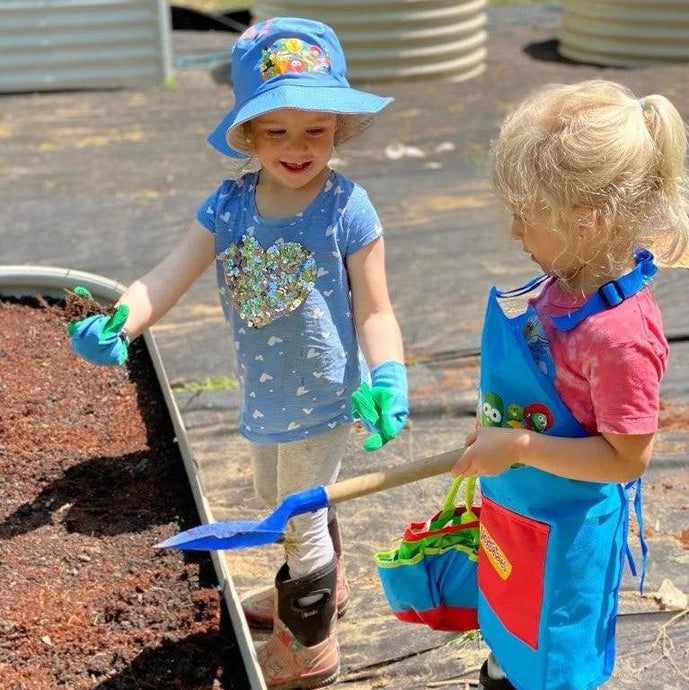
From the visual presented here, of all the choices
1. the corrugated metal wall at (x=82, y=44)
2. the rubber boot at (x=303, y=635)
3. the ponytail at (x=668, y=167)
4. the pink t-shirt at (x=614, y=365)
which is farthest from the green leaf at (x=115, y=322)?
the corrugated metal wall at (x=82, y=44)

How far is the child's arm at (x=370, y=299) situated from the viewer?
2180 millimetres

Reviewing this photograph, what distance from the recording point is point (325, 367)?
7.43ft

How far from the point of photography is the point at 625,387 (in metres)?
1.64

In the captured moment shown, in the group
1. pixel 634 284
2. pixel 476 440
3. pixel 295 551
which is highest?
pixel 634 284

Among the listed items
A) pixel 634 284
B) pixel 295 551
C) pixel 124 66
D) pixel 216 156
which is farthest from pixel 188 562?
pixel 124 66

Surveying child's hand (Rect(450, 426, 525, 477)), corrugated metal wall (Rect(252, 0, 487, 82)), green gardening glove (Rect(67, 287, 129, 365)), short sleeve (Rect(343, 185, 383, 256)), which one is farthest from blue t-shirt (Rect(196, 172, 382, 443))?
corrugated metal wall (Rect(252, 0, 487, 82))

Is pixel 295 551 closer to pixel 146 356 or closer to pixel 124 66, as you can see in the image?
pixel 146 356

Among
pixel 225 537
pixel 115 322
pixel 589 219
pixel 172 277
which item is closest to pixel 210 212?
pixel 172 277

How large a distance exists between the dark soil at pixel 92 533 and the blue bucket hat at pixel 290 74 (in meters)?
Answer: 0.95

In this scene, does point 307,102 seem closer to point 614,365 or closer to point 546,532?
point 614,365

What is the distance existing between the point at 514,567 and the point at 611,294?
1.62ft

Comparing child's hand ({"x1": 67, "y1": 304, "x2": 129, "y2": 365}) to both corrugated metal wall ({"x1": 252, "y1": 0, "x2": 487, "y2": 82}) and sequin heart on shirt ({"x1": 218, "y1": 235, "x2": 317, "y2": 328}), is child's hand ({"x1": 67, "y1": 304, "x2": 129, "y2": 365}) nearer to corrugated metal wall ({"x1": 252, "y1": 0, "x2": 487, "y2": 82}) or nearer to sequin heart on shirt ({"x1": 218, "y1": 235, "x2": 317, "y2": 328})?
sequin heart on shirt ({"x1": 218, "y1": 235, "x2": 317, "y2": 328})

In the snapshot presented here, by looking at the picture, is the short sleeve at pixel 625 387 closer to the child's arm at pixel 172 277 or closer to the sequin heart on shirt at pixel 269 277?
the sequin heart on shirt at pixel 269 277

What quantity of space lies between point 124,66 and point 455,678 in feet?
20.0
